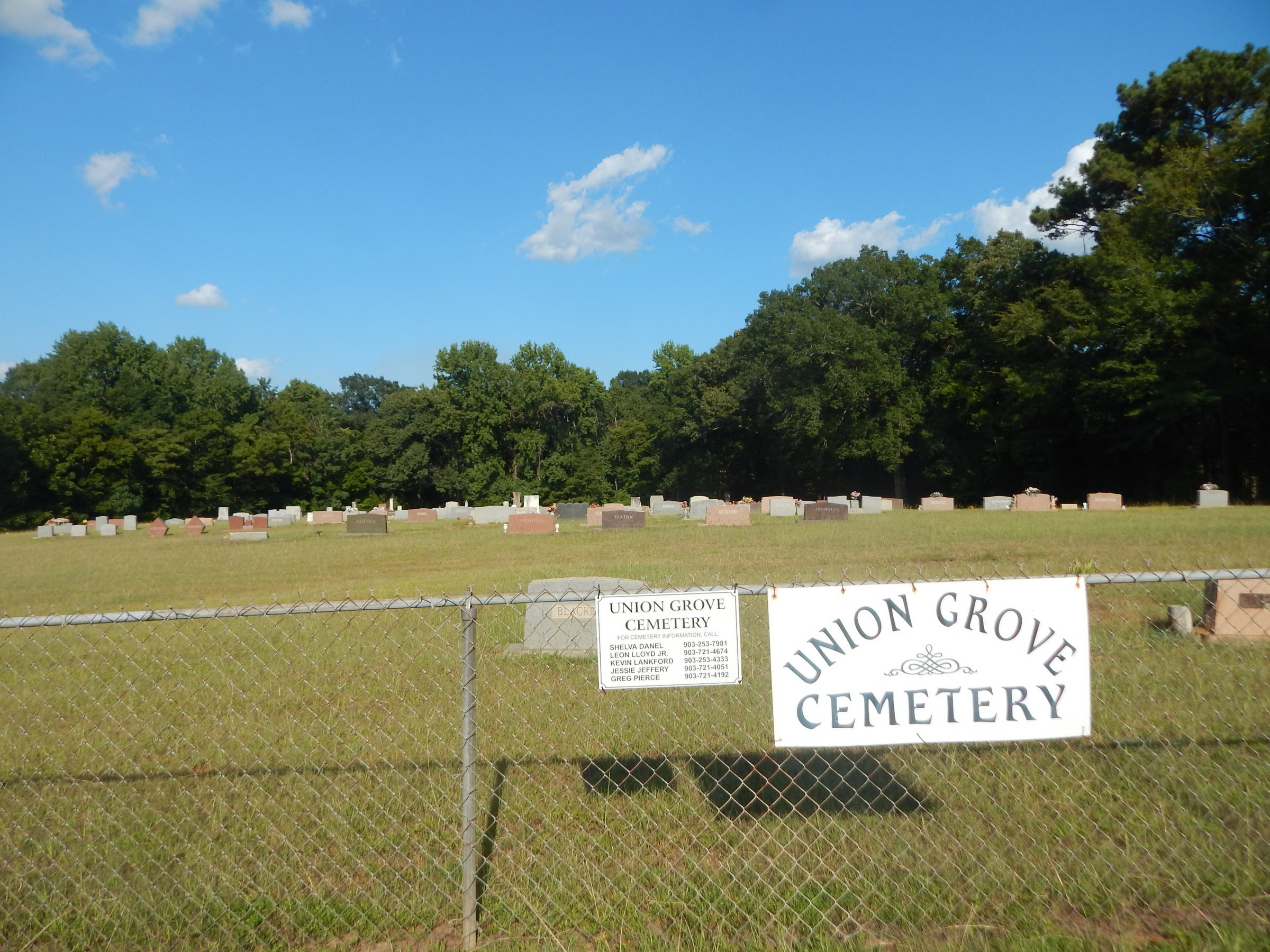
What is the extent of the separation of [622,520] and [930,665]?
2490 cm

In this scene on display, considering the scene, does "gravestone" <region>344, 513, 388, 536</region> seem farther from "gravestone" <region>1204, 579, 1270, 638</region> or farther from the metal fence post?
the metal fence post

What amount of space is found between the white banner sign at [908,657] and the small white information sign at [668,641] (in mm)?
193

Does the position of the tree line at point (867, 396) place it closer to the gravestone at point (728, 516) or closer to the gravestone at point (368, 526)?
the gravestone at point (728, 516)

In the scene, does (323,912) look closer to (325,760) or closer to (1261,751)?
(325,760)

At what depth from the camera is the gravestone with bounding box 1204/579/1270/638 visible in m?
7.04

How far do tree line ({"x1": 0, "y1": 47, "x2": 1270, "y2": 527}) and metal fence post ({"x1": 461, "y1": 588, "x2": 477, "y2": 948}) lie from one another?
1382 inches

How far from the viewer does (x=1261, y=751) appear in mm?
4367

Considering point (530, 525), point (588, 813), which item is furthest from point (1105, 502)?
point (588, 813)

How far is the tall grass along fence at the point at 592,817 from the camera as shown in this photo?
3.10m

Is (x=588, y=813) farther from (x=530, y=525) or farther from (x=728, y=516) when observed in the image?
(x=728, y=516)

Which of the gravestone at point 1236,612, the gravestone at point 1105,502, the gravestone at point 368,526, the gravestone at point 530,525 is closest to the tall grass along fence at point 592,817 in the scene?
the gravestone at point 1236,612

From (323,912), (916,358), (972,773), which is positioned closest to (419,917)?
(323,912)

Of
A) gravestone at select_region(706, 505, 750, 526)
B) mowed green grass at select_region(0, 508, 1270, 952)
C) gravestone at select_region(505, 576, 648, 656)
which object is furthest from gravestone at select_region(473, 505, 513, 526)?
gravestone at select_region(505, 576, 648, 656)

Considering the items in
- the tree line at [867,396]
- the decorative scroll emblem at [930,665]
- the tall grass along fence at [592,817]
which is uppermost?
the tree line at [867,396]
